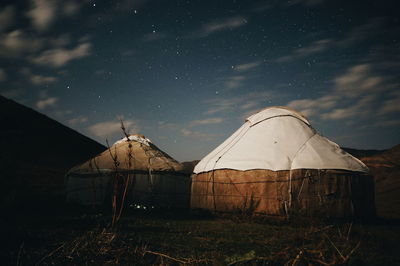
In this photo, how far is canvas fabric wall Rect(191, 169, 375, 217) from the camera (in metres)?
6.70

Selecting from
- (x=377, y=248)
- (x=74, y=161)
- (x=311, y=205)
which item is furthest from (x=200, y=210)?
(x=74, y=161)

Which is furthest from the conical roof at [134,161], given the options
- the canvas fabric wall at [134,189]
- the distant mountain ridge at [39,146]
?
the distant mountain ridge at [39,146]

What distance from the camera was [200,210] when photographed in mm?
8234

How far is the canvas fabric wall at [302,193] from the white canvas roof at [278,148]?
0.18 meters

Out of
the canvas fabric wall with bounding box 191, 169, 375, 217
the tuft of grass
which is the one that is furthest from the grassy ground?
the canvas fabric wall with bounding box 191, 169, 375, 217

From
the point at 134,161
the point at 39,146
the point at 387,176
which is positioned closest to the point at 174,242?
the point at 134,161

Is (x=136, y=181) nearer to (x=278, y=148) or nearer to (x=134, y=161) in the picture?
(x=134, y=161)

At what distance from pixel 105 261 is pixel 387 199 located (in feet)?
51.6

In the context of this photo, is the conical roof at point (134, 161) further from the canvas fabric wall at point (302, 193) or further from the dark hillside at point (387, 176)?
the dark hillside at point (387, 176)

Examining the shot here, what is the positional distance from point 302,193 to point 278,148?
4.23 ft

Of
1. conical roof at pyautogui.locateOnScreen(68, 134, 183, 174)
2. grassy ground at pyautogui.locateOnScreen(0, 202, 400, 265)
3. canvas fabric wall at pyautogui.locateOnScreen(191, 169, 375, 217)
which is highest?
conical roof at pyautogui.locateOnScreen(68, 134, 183, 174)

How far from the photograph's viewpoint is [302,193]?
22.1 ft

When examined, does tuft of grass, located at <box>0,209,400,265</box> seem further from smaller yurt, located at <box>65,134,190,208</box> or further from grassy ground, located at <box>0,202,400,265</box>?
smaller yurt, located at <box>65,134,190,208</box>

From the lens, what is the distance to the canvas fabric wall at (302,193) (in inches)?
264
